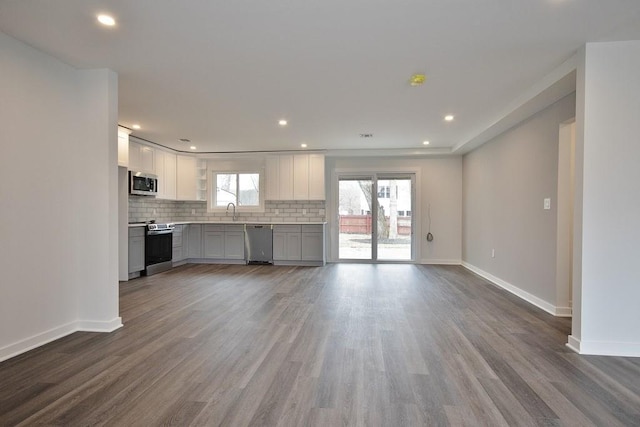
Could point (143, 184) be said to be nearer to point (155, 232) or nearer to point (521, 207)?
point (155, 232)

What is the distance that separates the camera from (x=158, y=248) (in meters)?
5.88

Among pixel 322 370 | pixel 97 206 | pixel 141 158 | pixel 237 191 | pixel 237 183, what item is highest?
pixel 141 158

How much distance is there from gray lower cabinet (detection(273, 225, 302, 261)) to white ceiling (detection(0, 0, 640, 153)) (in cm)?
277

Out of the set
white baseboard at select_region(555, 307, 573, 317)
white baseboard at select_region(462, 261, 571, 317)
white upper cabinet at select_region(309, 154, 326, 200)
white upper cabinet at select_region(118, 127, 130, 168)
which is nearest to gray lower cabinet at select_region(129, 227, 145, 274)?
white upper cabinet at select_region(118, 127, 130, 168)

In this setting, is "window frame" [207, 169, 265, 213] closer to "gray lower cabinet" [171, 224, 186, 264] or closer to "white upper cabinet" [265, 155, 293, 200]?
"white upper cabinet" [265, 155, 293, 200]

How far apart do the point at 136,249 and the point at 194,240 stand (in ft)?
5.39

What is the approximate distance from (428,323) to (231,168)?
5.47 m

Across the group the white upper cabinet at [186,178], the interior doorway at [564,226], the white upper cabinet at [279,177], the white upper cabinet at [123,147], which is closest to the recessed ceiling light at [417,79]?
the interior doorway at [564,226]

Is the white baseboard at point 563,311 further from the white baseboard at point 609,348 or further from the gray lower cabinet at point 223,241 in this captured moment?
the gray lower cabinet at point 223,241

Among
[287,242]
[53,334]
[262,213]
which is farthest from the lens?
[262,213]

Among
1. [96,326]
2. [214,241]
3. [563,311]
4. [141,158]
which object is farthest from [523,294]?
[141,158]

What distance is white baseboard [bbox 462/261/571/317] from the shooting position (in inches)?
138

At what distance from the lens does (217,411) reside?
5.89ft

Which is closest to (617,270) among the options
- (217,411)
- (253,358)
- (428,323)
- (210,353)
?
(428,323)
